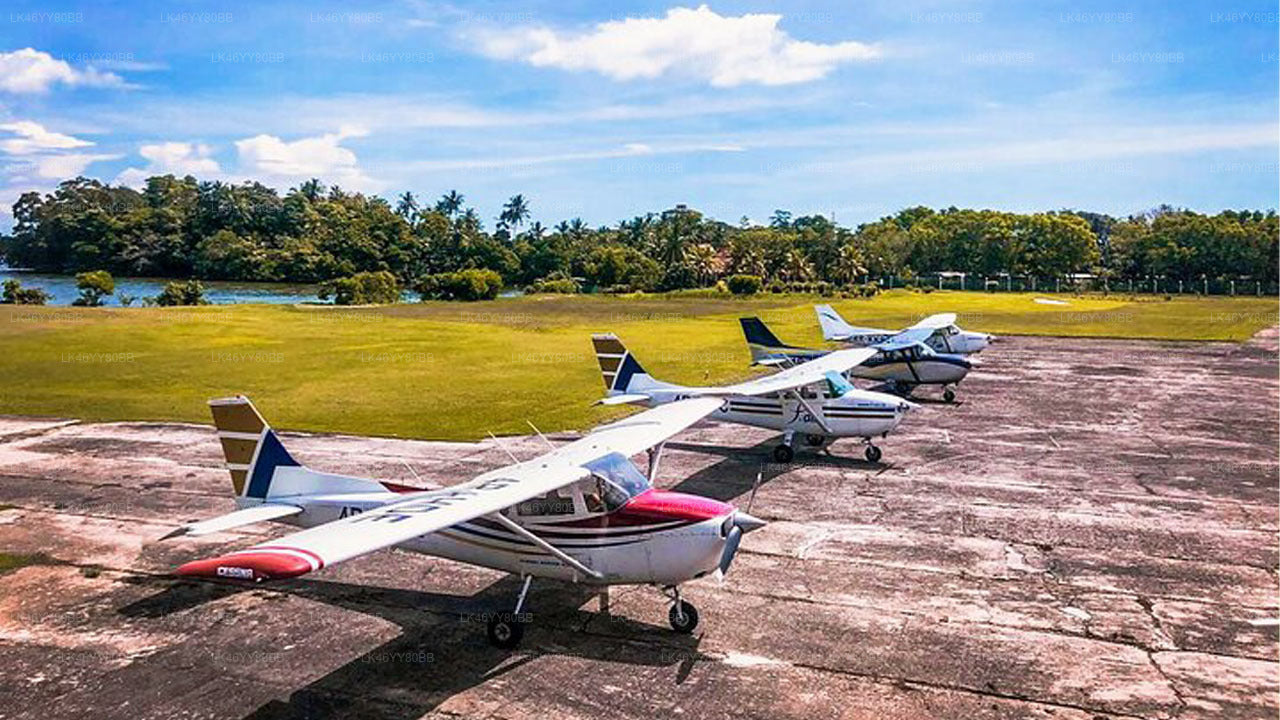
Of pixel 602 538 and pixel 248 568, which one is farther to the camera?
pixel 602 538

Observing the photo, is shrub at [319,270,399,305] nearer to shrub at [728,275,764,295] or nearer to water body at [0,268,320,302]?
water body at [0,268,320,302]

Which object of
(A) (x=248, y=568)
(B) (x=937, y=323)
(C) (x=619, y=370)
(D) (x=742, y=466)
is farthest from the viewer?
(B) (x=937, y=323)

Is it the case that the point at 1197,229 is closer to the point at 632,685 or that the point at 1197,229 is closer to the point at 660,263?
the point at 660,263

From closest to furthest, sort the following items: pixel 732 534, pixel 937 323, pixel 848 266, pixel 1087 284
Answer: pixel 732 534
pixel 937 323
pixel 848 266
pixel 1087 284

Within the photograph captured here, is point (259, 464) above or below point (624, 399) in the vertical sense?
above

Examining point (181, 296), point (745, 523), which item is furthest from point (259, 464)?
point (181, 296)

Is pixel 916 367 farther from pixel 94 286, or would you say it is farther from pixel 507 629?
pixel 94 286
